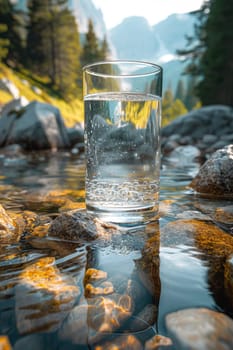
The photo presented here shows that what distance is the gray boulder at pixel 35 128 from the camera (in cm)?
1123

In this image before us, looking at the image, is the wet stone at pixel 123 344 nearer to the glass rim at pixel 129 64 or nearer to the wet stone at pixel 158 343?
the wet stone at pixel 158 343

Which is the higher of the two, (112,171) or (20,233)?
(112,171)

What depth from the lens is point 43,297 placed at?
108cm

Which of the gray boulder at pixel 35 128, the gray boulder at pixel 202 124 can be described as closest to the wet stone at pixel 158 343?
the gray boulder at pixel 35 128

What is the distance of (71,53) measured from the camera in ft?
139

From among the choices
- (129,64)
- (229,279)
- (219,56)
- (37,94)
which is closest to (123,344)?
(229,279)

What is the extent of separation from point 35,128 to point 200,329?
11.0m

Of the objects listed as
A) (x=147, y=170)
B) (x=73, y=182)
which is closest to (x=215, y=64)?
(x=73, y=182)

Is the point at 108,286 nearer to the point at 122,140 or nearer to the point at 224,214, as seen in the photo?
the point at 122,140

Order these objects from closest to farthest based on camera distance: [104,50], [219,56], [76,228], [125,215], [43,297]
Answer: [43,297], [76,228], [125,215], [219,56], [104,50]

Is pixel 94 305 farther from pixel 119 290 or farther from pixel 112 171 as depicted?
pixel 112 171

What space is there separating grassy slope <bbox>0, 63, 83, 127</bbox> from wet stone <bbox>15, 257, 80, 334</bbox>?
29738mm

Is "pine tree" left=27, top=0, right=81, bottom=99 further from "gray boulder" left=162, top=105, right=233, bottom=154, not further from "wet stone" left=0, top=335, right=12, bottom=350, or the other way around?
"wet stone" left=0, top=335, right=12, bottom=350

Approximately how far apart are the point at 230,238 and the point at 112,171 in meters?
0.79
